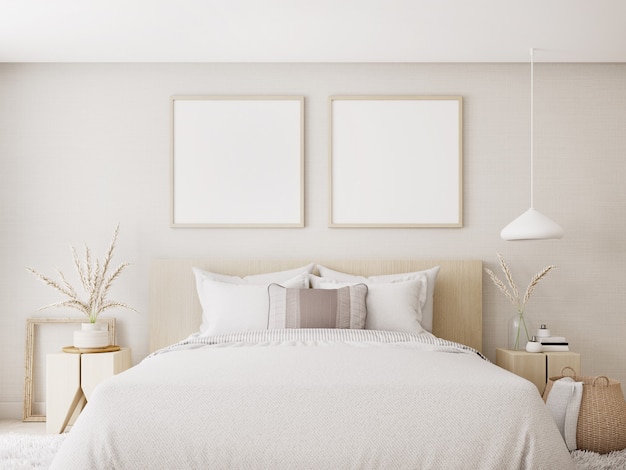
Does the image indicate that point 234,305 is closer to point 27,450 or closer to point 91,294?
point 91,294

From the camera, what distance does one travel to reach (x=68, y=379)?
4.19 metres

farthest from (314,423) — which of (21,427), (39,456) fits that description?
(21,427)

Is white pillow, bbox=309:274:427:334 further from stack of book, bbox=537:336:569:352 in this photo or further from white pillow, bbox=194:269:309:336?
stack of book, bbox=537:336:569:352

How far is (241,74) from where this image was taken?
187 inches

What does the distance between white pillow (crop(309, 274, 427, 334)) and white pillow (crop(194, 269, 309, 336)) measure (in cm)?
40

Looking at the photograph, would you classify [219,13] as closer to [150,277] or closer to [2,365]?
[150,277]

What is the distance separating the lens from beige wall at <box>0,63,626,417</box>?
15.4ft

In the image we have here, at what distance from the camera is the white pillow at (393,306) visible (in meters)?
4.07

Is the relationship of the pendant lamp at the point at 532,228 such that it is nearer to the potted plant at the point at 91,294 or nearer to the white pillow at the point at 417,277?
the white pillow at the point at 417,277

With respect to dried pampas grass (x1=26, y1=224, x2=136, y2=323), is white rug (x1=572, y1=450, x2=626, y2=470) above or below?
below

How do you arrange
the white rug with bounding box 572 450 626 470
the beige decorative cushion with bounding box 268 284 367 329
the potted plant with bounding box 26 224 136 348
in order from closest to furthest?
the white rug with bounding box 572 450 626 470, the beige decorative cushion with bounding box 268 284 367 329, the potted plant with bounding box 26 224 136 348

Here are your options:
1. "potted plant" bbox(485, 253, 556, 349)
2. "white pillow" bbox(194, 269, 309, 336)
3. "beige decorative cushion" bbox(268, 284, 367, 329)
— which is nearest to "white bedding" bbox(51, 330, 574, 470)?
"beige decorative cushion" bbox(268, 284, 367, 329)

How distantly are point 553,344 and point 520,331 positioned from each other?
0.24 meters

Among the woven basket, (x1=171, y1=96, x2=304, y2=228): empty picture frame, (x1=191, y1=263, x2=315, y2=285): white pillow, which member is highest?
(x1=171, y1=96, x2=304, y2=228): empty picture frame
